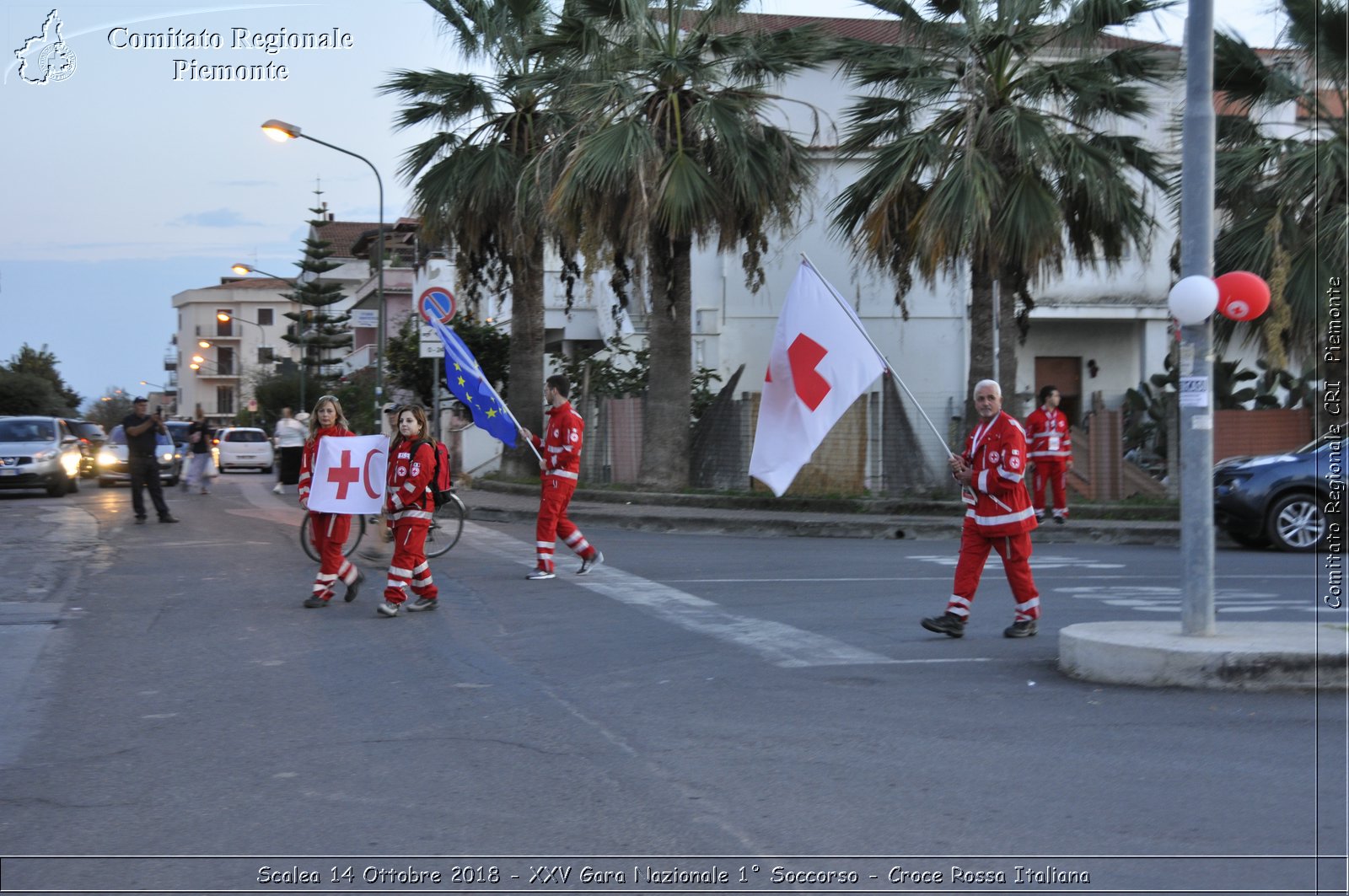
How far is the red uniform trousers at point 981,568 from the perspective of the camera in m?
9.10

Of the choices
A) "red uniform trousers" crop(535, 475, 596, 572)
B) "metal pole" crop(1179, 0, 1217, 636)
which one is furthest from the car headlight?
"metal pole" crop(1179, 0, 1217, 636)

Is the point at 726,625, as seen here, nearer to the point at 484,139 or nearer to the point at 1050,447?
the point at 1050,447

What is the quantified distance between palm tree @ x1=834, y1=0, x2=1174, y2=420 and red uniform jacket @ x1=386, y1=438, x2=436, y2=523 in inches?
357

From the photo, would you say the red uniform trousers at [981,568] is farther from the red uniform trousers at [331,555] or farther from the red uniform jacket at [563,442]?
the red uniform trousers at [331,555]

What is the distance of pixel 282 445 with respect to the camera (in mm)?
25297

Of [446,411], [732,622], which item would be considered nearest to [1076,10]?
[732,622]

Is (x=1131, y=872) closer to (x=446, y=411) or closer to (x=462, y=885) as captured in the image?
(x=462, y=885)

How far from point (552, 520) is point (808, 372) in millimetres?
3037

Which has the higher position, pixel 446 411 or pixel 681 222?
pixel 681 222

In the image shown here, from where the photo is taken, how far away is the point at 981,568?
365 inches

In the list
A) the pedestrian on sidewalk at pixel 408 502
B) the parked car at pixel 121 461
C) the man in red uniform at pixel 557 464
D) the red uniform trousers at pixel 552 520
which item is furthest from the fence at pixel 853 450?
the parked car at pixel 121 461

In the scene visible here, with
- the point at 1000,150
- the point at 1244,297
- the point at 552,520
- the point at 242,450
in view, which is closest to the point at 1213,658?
the point at 1244,297

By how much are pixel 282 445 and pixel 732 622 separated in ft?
55.8

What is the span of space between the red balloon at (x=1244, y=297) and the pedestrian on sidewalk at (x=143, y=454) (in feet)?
50.1
